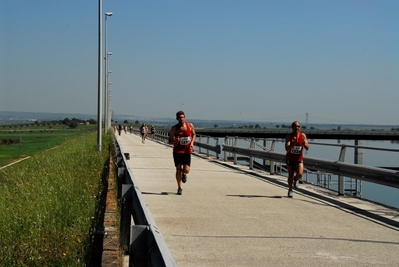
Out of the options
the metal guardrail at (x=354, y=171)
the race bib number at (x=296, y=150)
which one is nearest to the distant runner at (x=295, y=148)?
the race bib number at (x=296, y=150)

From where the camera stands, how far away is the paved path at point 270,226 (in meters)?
8.05

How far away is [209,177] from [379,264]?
12.5 meters

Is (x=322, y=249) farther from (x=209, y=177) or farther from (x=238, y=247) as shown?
(x=209, y=177)

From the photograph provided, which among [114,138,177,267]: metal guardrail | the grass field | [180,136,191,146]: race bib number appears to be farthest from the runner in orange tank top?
the grass field

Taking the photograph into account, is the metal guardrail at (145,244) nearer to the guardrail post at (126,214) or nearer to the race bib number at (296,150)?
the guardrail post at (126,214)

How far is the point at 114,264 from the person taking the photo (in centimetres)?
581

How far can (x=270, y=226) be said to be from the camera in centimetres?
1037

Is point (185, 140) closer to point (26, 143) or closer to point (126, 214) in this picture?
point (126, 214)

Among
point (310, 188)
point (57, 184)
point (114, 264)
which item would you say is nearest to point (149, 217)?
point (114, 264)

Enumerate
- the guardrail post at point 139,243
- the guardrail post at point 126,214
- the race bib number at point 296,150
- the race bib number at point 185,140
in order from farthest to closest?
Result: 1. the race bib number at point 185,140
2. the race bib number at point 296,150
3. the guardrail post at point 126,214
4. the guardrail post at point 139,243

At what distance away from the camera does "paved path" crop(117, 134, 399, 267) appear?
805cm

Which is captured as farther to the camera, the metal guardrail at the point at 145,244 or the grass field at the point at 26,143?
the grass field at the point at 26,143

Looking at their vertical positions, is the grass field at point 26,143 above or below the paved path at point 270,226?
below

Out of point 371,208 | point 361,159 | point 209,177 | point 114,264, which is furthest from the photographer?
point 209,177
